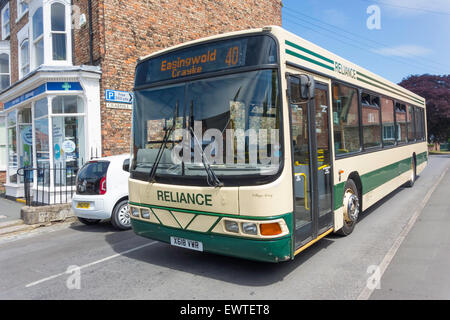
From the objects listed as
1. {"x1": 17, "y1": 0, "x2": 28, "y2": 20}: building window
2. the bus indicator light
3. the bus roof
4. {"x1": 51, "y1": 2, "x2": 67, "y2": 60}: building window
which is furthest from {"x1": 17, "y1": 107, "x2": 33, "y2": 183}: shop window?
the bus indicator light

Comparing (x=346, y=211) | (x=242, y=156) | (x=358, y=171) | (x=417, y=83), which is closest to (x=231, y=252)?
(x=242, y=156)

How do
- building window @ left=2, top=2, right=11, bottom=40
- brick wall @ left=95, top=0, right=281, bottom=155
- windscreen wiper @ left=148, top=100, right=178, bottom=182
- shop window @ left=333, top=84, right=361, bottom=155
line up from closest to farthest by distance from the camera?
windscreen wiper @ left=148, top=100, right=178, bottom=182
shop window @ left=333, top=84, right=361, bottom=155
brick wall @ left=95, top=0, right=281, bottom=155
building window @ left=2, top=2, right=11, bottom=40

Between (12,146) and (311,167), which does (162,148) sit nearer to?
(311,167)

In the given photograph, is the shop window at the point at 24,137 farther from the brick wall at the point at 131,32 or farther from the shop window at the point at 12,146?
the brick wall at the point at 131,32

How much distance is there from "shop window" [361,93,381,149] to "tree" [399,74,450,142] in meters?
34.9

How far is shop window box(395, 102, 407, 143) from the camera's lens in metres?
9.77

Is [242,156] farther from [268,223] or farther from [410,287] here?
[410,287]

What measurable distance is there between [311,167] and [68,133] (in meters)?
9.14

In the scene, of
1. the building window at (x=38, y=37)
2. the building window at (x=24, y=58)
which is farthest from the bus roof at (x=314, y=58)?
the building window at (x=24, y=58)

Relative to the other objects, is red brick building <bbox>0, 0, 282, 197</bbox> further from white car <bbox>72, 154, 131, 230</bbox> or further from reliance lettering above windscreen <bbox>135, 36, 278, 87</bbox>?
reliance lettering above windscreen <bbox>135, 36, 278, 87</bbox>

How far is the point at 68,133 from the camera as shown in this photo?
11.6 meters

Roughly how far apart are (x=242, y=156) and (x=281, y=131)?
1.74ft

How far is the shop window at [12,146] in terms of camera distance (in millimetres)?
14615

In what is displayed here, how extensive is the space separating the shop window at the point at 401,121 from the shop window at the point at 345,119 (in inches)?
144
